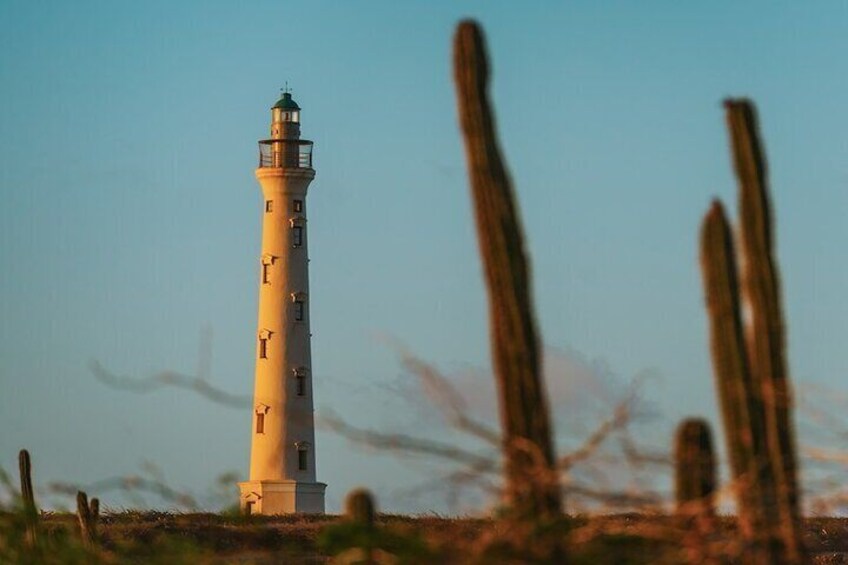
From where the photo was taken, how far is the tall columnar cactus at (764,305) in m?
11.1

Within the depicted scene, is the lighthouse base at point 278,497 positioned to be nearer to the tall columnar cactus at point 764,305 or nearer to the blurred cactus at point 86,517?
the blurred cactus at point 86,517

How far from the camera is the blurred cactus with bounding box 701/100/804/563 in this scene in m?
11.0

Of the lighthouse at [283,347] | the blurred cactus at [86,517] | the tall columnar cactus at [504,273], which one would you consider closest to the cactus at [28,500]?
the blurred cactus at [86,517]

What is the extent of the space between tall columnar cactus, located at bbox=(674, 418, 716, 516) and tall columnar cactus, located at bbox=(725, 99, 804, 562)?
36cm

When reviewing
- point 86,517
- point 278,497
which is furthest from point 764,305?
point 278,497

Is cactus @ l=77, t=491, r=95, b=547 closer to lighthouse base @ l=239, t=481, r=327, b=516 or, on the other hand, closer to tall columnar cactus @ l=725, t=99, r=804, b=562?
tall columnar cactus @ l=725, t=99, r=804, b=562

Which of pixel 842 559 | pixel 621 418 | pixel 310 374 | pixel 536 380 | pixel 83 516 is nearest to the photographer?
pixel 621 418

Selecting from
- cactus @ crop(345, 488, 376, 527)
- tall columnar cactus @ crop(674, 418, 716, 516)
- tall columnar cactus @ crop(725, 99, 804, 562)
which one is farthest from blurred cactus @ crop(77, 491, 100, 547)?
tall columnar cactus @ crop(725, 99, 804, 562)

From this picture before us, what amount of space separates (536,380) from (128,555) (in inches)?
229

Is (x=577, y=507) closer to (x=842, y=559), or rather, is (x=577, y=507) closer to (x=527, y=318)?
(x=527, y=318)

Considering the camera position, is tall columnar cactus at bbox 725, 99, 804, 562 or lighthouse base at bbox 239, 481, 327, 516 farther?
lighthouse base at bbox 239, 481, 327, 516

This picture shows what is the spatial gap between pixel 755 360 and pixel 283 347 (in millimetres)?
48649

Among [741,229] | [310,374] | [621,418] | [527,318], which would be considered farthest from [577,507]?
[310,374]

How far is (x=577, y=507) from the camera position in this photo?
401 inches
